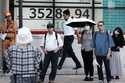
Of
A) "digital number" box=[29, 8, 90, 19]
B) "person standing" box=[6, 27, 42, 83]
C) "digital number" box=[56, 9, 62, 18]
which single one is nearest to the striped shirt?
"person standing" box=[6, 27, 42, 83]

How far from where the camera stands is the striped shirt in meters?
7.93

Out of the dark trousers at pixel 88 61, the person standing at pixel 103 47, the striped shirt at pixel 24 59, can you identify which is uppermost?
the striped shirt at pixel 24 59

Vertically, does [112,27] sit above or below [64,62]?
above

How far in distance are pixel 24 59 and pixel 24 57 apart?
0.04 metres

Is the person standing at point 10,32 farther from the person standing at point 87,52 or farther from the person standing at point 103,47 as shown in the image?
the person standing at point 103,47

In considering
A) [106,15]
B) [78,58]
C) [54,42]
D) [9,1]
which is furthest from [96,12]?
[54,42]

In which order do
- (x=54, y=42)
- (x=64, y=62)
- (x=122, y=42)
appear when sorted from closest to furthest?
(x=54, y=42), (x=122, y=42), (x=64, y=62)

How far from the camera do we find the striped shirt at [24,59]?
26.0ft

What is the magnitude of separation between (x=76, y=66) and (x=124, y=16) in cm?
298

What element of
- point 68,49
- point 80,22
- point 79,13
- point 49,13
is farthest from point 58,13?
point 80,22

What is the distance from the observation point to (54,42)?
43.8 ft

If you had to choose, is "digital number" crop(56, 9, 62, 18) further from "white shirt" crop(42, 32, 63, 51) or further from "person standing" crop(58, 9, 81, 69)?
"white shirt" crop(42, 32, 63, 51)

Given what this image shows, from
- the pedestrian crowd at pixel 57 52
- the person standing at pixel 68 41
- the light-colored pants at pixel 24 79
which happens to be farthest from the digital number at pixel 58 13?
the light-colored pants at pixel 24 79

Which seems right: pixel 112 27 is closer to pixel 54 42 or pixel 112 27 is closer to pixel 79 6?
pixel 79 6
